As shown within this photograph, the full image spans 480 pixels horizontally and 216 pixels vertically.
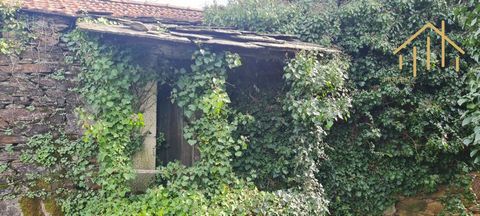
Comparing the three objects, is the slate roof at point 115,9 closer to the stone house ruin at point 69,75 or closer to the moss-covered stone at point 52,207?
the stone house ruin at point 69,75

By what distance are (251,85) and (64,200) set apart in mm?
2976

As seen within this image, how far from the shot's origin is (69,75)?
4.98 m

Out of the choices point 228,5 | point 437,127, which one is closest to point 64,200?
point 228,5

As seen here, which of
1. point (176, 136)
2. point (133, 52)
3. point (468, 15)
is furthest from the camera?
point (176, 136)

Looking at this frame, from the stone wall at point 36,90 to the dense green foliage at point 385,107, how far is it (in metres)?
2.95

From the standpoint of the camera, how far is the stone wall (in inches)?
184

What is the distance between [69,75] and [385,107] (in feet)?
15.6

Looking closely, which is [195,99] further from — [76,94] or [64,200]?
[64,200]

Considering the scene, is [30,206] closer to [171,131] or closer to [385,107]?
[171,131]

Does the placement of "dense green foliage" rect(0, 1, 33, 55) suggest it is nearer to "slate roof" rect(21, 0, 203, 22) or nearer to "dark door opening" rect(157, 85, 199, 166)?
"slate roof" rect(21, 0, 203, 22)

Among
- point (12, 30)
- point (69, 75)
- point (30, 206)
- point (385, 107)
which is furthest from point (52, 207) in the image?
point (385, 107)

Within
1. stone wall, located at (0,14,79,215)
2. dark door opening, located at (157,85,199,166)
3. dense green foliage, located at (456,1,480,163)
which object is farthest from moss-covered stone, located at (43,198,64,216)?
dense green foliage, located at (456,1,480,163)

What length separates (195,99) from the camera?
4.59 m

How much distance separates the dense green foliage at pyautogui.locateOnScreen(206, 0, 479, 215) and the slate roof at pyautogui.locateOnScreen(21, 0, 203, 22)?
1.43 meters
